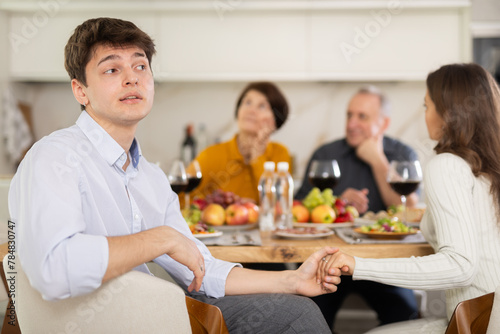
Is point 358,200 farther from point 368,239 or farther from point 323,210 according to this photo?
point 368,239

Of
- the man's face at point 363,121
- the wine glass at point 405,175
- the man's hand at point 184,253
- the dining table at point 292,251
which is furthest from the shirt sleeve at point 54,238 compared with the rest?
the man's face at point 363,121

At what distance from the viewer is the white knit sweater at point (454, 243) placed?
1259mm

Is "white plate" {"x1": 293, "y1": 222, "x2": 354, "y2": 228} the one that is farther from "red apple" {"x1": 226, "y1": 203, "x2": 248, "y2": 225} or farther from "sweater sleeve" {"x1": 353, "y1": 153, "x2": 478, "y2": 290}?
"sweater sleeve" {"x1": 353, "y1": 153, "x2": 478, "y2": 290}

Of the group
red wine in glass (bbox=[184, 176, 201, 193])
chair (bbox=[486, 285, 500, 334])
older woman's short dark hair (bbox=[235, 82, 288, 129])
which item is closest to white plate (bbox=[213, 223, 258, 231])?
red wine in glass (bbox=[184, 176, 201, 193])

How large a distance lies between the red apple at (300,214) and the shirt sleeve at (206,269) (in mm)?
547

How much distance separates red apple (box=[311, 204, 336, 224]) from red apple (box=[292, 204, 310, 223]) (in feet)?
0.08

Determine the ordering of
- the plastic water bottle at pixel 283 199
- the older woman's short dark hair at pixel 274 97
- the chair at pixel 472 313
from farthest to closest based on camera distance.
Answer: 1. the older woman's short dark hair at pixel 274 97
2. the plastic water bottle at pixel 283 199
3. the chair at pixel 472 313

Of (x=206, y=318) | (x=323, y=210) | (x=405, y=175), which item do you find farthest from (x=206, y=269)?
(x=405, y=175)

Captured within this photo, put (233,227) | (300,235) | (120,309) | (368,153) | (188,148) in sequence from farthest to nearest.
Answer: (188,148), (368,153), (233,227), (300,235), (120,309)

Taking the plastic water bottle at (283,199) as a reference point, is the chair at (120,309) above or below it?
below

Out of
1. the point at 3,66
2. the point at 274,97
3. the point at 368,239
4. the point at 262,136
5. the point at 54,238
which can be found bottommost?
the point at 368,239

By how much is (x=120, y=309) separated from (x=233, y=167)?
1.90m

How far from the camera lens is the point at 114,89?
4.07ft

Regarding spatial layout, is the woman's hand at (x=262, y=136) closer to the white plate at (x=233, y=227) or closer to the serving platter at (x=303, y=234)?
the white plate at (x=233, y=227)
